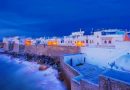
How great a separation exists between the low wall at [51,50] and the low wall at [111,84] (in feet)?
44.7

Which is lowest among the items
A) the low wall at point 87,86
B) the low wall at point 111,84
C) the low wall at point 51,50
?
the low wall at point 87,86

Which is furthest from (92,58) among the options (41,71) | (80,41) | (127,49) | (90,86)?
(80,41)

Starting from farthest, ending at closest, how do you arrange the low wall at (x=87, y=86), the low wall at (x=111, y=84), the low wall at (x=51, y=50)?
the low wall at (x=51, y=50) < the low wall at (x=87, y=86) < the low wall at (x=111, y=84)

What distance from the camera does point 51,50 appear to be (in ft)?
99.2

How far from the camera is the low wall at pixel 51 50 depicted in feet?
79.7

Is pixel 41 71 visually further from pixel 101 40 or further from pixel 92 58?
pixel 101 40

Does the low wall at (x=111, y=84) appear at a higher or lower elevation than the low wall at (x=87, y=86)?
higher

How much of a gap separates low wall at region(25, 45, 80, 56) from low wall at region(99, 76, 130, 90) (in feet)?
44.7

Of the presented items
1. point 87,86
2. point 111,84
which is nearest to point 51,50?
point 87,86

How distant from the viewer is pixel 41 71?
22.4 meters

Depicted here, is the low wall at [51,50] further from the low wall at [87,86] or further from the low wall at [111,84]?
the low wall at [111,84]

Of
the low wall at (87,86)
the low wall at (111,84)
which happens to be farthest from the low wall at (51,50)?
the low wall at (111,84)

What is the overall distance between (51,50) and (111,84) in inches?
911

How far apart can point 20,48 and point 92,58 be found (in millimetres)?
30557
